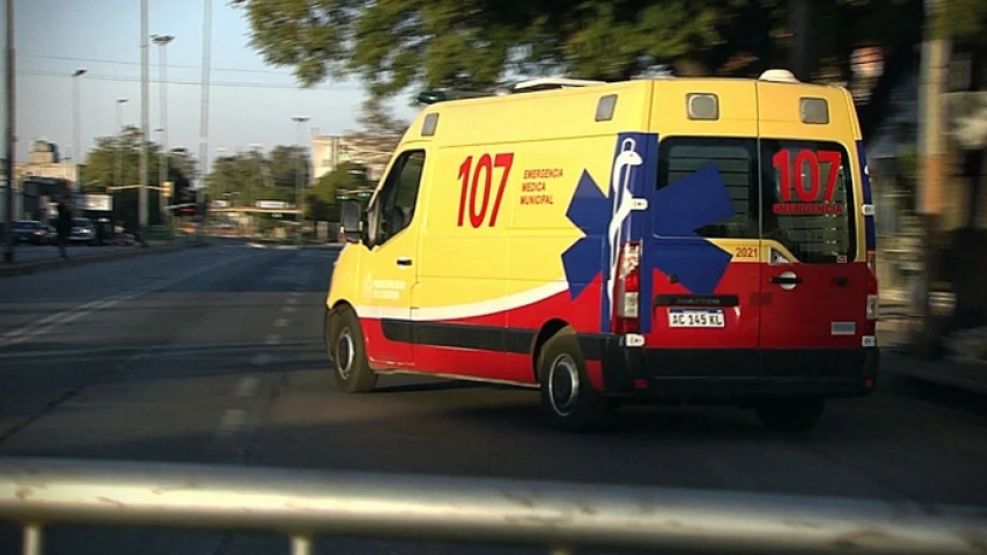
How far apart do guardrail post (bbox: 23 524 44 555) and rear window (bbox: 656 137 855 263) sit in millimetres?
7487

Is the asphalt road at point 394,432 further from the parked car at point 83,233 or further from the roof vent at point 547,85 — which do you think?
the parked car at point 83,233

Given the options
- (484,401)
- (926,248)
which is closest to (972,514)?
(484,401)

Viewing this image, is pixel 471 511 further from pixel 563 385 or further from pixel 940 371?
pixel 940 371

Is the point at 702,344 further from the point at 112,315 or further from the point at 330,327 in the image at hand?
the point at 112,315

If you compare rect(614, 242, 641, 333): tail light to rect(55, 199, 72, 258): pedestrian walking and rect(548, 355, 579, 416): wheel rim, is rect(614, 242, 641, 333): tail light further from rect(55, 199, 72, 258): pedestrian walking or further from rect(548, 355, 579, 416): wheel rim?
rect(55, 199, 72, 258): pedestrian walking

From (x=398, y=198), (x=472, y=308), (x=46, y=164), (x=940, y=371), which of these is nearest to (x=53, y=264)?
(x=398, y=198)

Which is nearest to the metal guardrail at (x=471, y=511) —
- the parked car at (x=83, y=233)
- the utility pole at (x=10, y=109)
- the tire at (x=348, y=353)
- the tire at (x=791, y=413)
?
the tire at (x=791, y=413)

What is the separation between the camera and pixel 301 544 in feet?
9.55

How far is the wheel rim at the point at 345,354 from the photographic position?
43.0ft

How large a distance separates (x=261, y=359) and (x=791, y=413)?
6.86 m

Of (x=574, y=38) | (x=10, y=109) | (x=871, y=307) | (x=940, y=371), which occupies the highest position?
(x=10, y=109)

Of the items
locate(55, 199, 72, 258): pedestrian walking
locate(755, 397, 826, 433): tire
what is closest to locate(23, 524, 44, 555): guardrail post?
locate(755, 397, 826, 433): tire

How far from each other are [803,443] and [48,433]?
216 inches

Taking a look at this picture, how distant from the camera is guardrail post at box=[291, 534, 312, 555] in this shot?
9.43 ft
